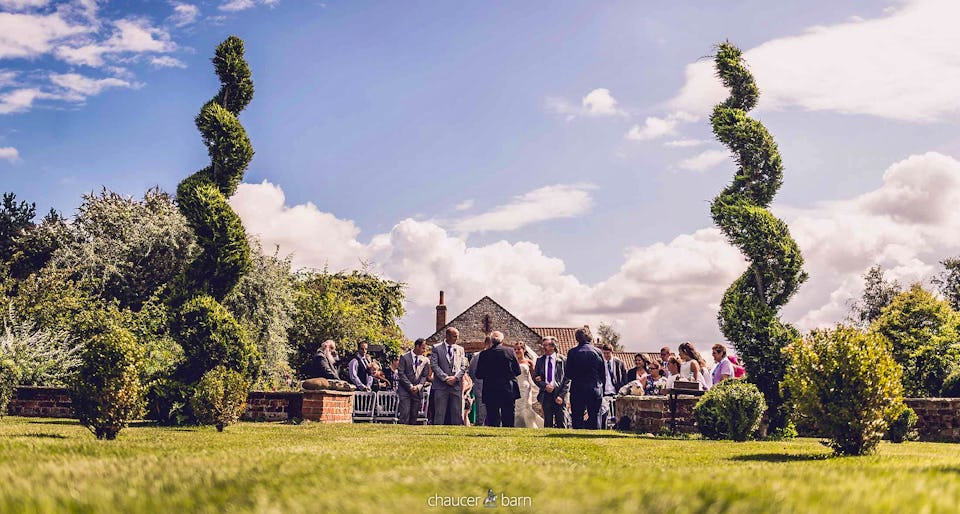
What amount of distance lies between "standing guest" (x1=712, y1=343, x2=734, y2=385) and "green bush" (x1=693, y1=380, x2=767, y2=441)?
1837 millimetres

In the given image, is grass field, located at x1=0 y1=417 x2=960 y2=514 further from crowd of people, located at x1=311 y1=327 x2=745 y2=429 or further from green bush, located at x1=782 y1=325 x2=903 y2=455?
crowd of people, located at x1=311 y1=327 x2=745 y2=429

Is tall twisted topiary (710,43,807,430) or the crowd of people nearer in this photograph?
tall twisted topiary (710,43,807,430)

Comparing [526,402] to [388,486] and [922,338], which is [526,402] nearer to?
[922,338]

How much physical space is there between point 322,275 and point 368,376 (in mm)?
24111

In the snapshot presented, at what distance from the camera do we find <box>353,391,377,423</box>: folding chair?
20.9 metres

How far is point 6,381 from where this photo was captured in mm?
16969

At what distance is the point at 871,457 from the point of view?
8.70m

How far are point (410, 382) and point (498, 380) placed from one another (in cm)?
247

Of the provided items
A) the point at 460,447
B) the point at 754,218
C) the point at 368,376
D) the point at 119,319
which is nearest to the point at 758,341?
the point at 754,218

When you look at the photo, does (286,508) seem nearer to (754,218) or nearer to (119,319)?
(754,218)

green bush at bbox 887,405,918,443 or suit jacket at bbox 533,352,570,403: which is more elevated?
suit jacket at bbox 533,352,570,403

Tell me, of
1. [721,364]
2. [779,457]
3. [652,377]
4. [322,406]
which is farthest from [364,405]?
[779,457]

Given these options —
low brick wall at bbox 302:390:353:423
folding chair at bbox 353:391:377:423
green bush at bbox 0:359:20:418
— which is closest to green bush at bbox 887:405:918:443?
low brick wall at bbox 302:390:353:423

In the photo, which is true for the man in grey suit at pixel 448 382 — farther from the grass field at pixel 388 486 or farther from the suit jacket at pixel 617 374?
the grass field at pixel 388 486
